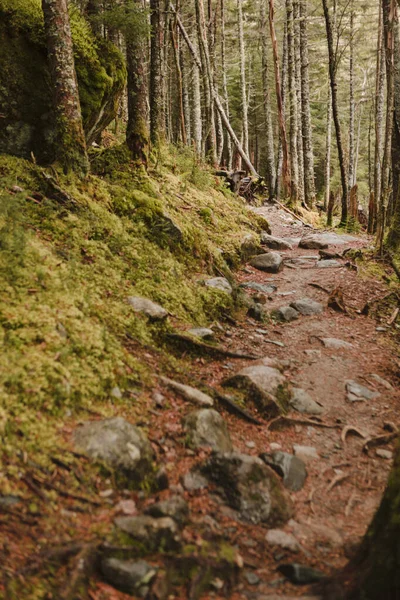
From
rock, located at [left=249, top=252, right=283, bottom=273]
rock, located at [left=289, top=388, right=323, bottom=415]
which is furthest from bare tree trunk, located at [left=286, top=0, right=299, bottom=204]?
rock, located at [left=289, top=388, right=323, bottom=415]

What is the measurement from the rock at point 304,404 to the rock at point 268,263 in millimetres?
4592

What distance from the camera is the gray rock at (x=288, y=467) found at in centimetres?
336

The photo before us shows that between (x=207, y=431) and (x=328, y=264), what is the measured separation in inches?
270

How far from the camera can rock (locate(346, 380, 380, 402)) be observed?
15.8 feet

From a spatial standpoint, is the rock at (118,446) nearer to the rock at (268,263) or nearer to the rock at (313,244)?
the rock at (268,263)

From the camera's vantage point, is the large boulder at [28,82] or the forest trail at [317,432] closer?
the forest trail at [317,432]

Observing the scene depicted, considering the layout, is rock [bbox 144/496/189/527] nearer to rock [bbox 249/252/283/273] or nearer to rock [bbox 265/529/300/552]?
rock [bbox 265/529/300/552]

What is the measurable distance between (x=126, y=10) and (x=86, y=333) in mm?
7115

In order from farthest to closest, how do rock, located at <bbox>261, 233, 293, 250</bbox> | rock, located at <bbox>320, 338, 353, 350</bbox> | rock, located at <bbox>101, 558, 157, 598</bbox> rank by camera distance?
rock, located at <bbox>261, 233, 293, 250</bbox> → rock, located at <bbox>320, 338, 353, 350</bbox> → rock, located at <bbox>101, 558, 157, 598</bbox>

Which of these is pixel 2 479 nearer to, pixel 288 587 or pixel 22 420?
pixel 22 420

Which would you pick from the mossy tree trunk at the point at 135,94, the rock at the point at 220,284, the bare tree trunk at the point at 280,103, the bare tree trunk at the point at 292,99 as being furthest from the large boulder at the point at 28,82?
the bare tree trunk at the point at 292,99

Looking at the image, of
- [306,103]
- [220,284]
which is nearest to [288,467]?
[220,284]

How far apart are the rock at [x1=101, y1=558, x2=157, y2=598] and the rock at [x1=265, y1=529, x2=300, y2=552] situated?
902 millimetres

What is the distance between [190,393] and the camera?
3984 mm
